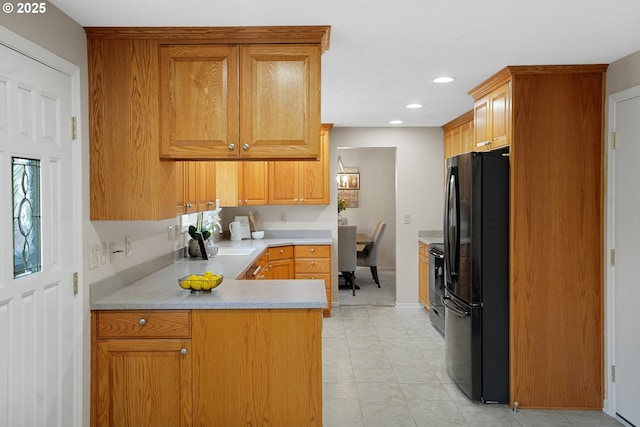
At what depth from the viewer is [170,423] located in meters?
2.83

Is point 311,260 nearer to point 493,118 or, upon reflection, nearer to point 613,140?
point 493,118

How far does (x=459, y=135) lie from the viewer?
240 inches

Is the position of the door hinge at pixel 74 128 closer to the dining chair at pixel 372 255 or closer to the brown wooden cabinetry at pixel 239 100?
the brown wooden cabinetry at pixel 239 100

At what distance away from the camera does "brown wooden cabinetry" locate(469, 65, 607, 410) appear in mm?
3680

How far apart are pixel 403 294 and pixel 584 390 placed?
11.1 feet

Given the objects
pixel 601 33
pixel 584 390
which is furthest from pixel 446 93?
pixel 584 390

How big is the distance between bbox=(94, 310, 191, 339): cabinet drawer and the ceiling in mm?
1446

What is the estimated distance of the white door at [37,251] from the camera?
2154mm

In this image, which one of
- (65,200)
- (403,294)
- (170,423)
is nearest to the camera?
(65,200)

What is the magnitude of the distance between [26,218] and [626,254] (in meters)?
3.29

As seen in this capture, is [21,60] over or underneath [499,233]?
over

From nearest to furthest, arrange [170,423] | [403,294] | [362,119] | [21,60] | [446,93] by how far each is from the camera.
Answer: [21,60] → [170,423] → [446,93] → [362,119] → [403,294]

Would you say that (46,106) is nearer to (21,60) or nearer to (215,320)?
(21,60)

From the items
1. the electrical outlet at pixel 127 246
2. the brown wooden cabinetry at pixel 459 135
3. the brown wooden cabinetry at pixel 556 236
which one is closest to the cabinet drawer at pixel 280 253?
the brown wooden cabinetry at pixel 459 135
